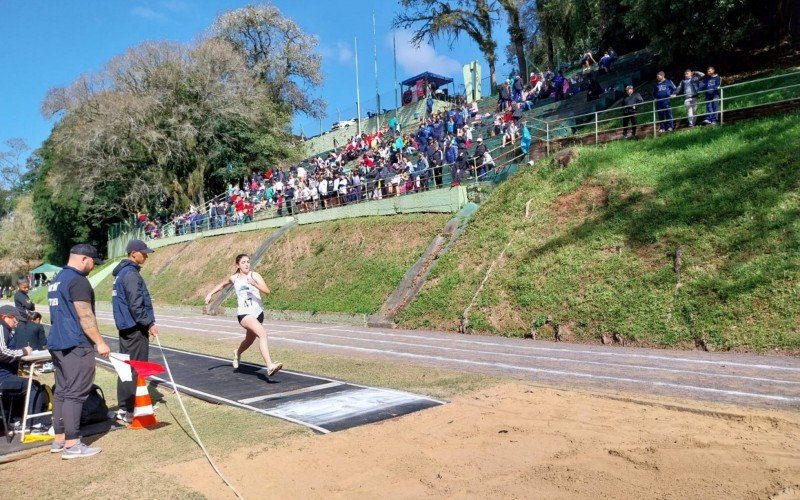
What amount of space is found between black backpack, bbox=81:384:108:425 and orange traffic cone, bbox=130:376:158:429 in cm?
71

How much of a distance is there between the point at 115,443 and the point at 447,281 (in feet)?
39.9

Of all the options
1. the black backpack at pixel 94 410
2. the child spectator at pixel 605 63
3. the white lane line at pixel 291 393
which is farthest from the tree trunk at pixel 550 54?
the black backpack at pixel 94 410

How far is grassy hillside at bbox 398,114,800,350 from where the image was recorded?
37.9ft

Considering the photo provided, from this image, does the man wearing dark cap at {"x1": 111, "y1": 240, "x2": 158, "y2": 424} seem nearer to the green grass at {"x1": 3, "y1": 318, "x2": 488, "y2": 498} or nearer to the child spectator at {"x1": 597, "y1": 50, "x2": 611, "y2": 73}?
the green grass at {"x1": 3, "y1": 318, "x2": 488, "y2": 498}

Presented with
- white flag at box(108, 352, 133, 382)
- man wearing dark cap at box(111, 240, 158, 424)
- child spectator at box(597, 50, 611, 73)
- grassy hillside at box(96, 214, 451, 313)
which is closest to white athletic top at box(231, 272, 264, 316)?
man wearing dark cap at box(111, 240, 158, 424)

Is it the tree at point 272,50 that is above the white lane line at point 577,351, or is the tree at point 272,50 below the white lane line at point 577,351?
above

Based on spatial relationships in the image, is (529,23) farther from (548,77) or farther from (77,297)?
(77,297)

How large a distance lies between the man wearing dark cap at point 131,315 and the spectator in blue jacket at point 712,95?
1592 cm

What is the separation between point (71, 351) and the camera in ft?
20.1

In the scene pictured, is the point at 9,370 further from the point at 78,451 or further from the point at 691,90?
the point at 691,90

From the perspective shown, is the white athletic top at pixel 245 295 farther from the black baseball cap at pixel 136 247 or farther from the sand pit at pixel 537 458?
the sand pit at pixel 537 458

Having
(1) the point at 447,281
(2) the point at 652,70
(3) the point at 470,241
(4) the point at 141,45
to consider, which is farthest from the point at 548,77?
(4) the point at 141,45

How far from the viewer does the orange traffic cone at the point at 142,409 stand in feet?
22.6

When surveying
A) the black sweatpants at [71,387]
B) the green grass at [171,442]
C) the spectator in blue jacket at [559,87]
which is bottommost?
the green grass at [171,442]
